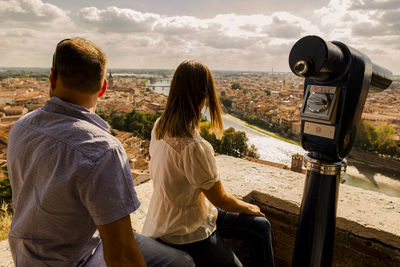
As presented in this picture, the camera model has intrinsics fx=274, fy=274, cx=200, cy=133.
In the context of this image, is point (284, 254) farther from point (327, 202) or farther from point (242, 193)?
point (327, 202)

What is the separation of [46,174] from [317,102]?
26.4 inches

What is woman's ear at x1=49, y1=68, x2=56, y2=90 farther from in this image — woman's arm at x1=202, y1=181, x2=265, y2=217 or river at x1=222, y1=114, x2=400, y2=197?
river at x1=222, y1=114, x2=400, y2=197

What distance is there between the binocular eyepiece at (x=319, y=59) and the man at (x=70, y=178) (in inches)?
19.1

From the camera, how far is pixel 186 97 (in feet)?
3.13

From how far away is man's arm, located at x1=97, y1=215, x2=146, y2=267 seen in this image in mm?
547

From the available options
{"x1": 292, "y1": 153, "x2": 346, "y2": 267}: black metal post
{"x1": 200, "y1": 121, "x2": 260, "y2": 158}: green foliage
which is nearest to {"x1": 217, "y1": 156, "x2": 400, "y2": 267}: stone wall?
{"x1": 292, "y1": 153, "x2": 346, "y2": 267}: black metal post

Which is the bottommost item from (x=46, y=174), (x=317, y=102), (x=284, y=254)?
(x=284, y=254)

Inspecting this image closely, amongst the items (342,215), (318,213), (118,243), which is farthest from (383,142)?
(118,243)

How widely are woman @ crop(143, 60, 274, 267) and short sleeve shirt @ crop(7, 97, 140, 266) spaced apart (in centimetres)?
34

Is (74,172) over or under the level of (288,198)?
over

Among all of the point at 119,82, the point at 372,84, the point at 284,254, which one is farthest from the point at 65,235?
the point at 119,82

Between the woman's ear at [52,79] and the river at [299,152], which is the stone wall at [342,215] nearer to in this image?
the woman's ear at [52,79]

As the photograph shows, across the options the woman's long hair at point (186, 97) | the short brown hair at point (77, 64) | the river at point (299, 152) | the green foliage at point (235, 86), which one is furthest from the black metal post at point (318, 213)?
the green foliage at point (235, 86)

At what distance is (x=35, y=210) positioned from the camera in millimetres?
542
